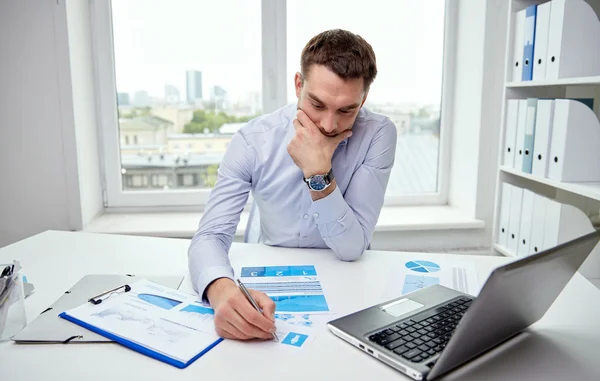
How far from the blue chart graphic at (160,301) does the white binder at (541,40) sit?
1685 mm

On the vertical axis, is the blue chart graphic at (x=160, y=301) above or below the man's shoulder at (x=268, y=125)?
below

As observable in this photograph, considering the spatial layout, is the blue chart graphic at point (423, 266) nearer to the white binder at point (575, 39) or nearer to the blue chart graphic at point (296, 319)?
the blue chart graphic at point (296, 319)

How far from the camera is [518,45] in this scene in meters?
2.12

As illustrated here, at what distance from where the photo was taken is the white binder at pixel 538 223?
199 centimetres

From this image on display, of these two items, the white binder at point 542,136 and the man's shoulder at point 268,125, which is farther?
the white binder at point 542,136

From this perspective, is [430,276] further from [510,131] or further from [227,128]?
[227,128]

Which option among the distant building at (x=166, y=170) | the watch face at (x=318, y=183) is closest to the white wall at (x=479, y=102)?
the distant building at (x=166, y=170)

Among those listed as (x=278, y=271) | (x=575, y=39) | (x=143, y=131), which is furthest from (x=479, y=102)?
(x=143, y=131)

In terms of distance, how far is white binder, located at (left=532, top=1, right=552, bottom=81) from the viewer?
1.90 meters

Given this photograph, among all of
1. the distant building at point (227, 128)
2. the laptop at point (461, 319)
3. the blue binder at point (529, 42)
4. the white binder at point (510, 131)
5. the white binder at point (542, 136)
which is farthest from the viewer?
the distant building at point (227, 128)

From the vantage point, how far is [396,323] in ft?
3.06

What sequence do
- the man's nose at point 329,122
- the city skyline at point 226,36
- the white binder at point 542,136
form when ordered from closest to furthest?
the man's nose at point 329,122 < the white binder at point 542,136 < the city skyline at point 226,36

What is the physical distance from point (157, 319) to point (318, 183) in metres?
0.57

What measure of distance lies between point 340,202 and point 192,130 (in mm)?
1508
